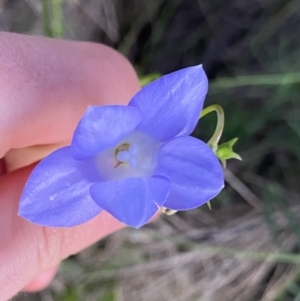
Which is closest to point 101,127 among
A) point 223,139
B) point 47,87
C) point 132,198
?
point 132,198

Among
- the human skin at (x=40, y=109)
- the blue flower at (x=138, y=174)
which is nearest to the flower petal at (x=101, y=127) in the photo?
the blue flower at (x=138, y=174)

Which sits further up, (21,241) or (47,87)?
(47,87)

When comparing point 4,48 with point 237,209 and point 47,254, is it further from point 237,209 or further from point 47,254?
point 237,209

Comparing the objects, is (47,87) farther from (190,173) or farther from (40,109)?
(190,173)

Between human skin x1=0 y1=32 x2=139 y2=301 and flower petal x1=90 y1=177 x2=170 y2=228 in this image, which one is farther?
human skin x1=0 y1=32 x2=139 y2=301

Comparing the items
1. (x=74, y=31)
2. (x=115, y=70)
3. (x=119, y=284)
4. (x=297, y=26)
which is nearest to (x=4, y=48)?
(x=115, y=70)

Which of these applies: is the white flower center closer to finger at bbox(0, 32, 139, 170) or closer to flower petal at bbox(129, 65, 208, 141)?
flower petal at bbox(129, 65, 208, 141)

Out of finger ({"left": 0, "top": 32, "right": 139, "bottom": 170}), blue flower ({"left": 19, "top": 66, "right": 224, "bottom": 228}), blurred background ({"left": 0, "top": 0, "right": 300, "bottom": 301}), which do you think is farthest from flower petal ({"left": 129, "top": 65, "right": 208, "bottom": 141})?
blurred background ({"left": 0, "top": 0, "right": 300, "bottom": 301})
